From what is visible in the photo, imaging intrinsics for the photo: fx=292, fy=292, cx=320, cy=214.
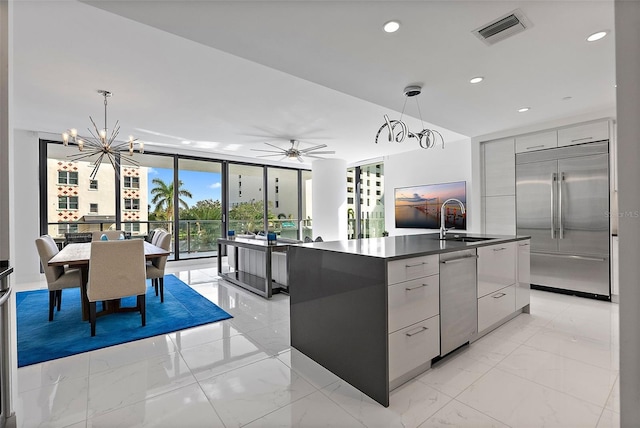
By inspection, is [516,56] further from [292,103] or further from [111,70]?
[111,70]

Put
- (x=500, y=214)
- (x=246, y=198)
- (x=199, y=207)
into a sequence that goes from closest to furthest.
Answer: (x=500, y=214) → (x=199, y=207) → (x=246, y=198)

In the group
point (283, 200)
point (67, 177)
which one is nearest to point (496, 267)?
point (283, 200)

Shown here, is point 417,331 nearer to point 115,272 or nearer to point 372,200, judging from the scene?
point 115,272

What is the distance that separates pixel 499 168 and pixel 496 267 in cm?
263

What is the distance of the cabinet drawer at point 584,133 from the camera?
3.75 meters

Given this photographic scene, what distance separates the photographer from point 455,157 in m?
5.93

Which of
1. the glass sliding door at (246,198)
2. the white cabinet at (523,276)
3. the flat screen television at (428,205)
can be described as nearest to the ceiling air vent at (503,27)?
the white cabinet at (523,276)

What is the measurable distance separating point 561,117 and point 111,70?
5500mm

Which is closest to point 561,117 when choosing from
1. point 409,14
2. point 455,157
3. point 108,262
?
point 455,157

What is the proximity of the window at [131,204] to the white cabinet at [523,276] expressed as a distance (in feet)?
21.9

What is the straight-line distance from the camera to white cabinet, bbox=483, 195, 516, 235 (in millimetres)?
4547

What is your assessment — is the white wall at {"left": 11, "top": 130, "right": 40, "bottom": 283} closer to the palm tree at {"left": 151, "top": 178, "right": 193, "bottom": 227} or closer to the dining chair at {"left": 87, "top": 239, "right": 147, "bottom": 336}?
the palm tree at {"left": 151, "top": 178, "right": 193, "bottom": 227}

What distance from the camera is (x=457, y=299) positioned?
89.4 inches

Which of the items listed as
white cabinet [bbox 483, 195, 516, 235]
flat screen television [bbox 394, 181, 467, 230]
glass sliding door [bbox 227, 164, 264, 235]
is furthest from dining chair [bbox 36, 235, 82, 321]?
flat screen television [bbox 394, 181, 467, 230]
